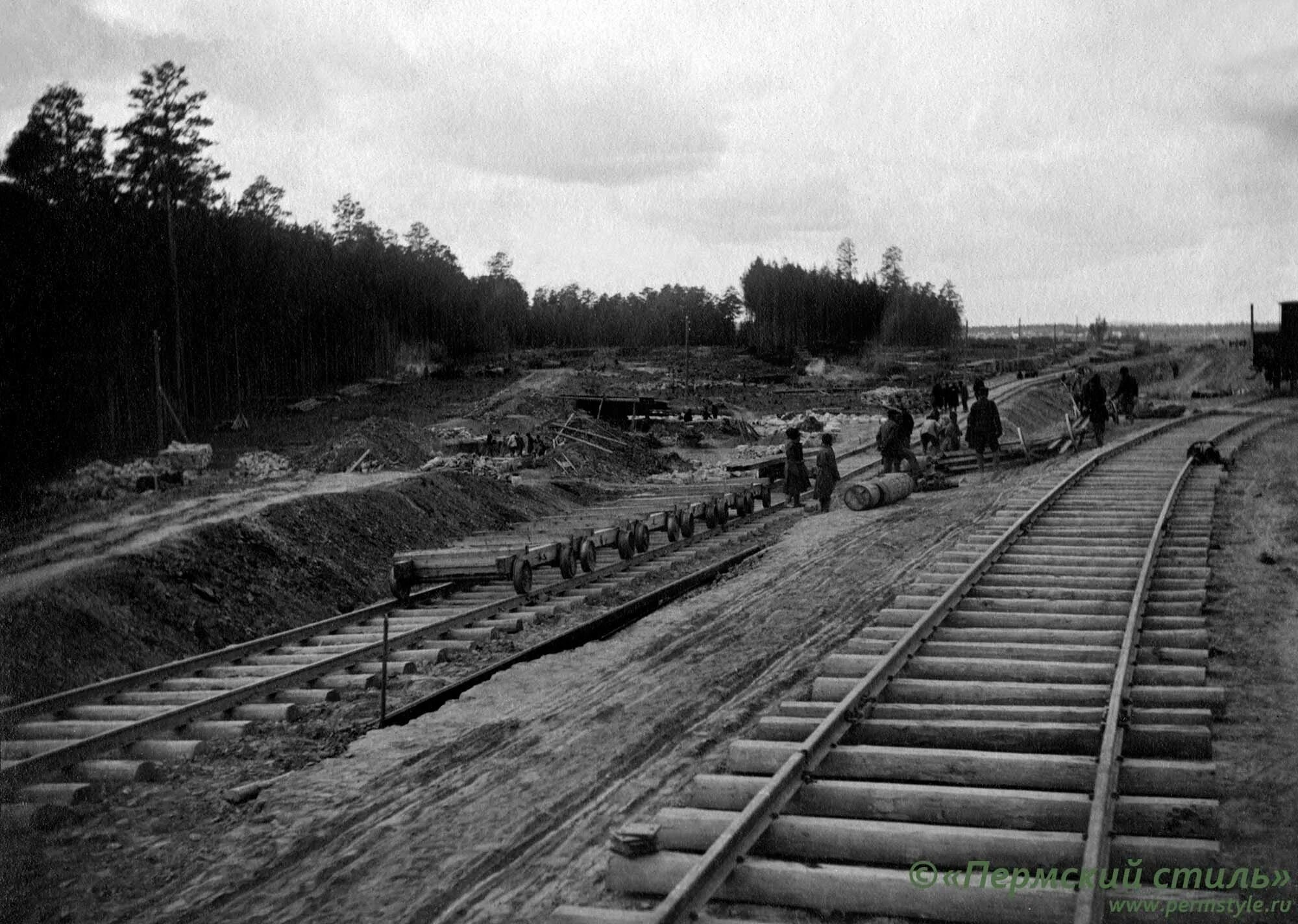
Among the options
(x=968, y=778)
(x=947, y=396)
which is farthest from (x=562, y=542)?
(x=947, y=396)

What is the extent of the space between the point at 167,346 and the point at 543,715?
4019 cm

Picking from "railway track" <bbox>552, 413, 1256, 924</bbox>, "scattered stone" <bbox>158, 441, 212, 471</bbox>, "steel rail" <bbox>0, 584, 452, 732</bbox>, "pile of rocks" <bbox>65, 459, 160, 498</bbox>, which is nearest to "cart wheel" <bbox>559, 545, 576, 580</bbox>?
"steel rail" <bbox>0, 584, 452, 732</bbox>

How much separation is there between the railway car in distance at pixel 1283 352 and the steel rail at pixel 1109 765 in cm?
4807

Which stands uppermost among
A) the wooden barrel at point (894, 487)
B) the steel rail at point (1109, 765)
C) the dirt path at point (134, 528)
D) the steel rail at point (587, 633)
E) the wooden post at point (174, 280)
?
the wooden post at point (174, 280)

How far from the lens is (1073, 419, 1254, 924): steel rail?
181 inches

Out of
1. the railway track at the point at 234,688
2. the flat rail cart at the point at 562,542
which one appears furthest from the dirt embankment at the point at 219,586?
the railway track at the point at 234,688

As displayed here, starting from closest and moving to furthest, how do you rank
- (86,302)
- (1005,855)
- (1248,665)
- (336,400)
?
(1005,855) → (1248,665) → (86,302) → (336,400)

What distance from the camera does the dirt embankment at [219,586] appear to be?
35.3ft

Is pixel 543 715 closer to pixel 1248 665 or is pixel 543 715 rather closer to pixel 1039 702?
pixel 1039 702

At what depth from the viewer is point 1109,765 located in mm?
5996

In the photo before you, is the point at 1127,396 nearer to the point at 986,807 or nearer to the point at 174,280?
the point at 986,807

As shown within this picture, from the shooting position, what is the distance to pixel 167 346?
144 ft

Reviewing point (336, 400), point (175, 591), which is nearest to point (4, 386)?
point (175, 591)

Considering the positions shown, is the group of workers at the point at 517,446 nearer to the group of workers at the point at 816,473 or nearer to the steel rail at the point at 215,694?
the group of workers at the point at 816,473
